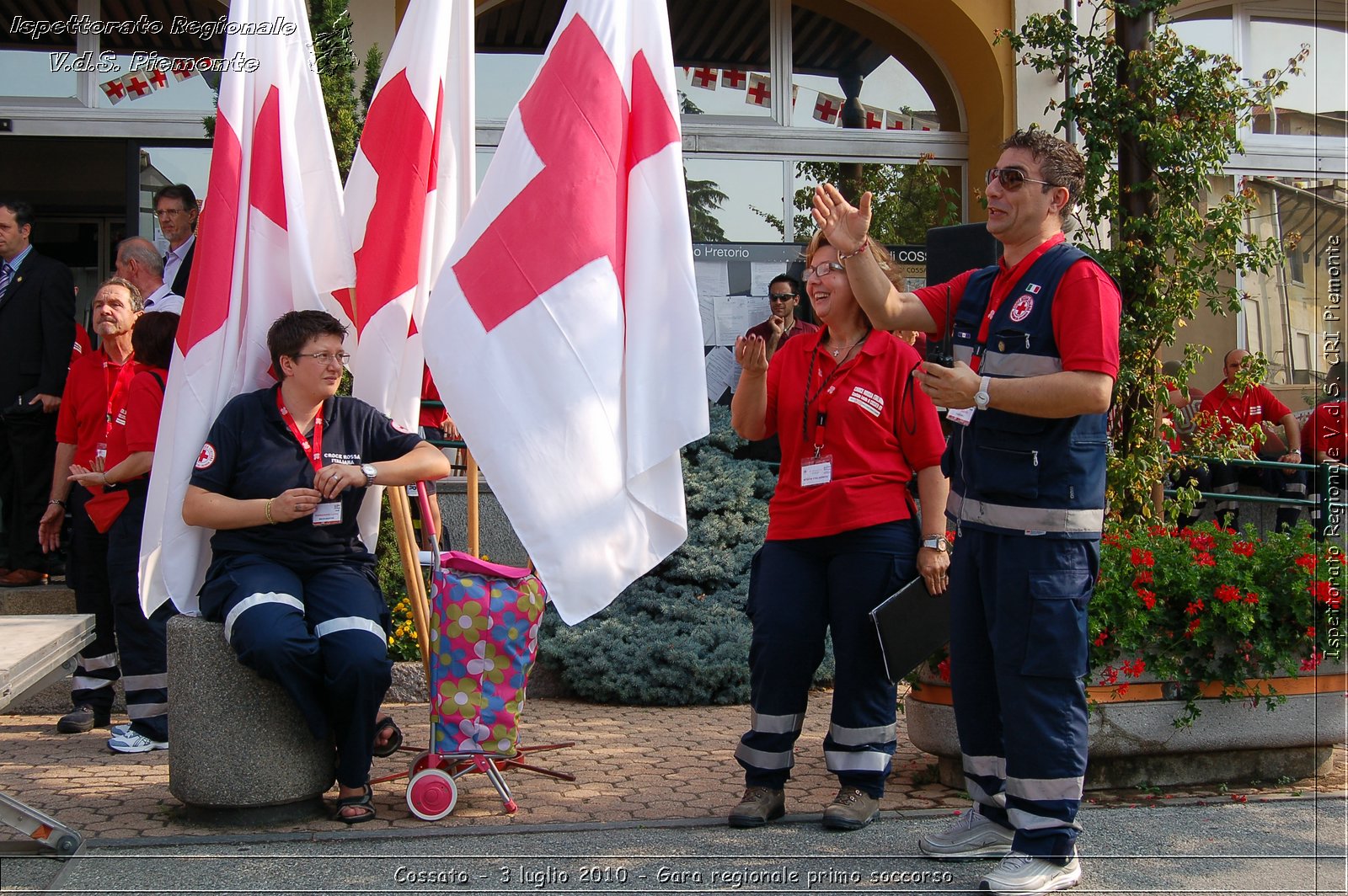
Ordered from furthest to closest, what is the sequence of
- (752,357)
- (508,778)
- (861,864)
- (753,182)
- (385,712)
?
1. (753,182)
2. (385,712)
3. (508,778)
4. (752,357)
5. (861,864)

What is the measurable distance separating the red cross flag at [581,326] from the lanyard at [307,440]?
0.62 metres

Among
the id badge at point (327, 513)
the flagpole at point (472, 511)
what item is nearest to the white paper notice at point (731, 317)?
the flagpole at point (472, 511)

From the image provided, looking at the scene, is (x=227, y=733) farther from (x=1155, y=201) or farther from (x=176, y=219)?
(x=1155, y=201)

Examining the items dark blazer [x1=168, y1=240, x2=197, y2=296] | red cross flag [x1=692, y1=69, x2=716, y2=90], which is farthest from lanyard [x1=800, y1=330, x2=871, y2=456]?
red cross flag [x1=692, y1=69, x2=716, y2=90]

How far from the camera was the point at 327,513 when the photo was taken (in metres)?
4.81

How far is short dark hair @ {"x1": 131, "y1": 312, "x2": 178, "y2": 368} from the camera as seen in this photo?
5891 mm

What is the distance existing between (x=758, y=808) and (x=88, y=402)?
4.13m

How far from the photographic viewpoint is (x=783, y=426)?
480 cm

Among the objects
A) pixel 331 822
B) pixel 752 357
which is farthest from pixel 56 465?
pixel 752 357

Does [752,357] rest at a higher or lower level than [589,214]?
lower

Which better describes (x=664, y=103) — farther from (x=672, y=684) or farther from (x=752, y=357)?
(x=672, y=684)

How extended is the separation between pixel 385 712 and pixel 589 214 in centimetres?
328

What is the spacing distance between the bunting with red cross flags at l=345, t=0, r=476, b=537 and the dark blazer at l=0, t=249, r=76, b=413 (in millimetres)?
3122

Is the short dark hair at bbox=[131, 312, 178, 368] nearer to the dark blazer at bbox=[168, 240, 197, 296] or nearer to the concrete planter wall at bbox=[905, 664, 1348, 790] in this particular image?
the dark blazer at bbox=[168, 240, 197, 296]
